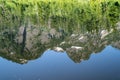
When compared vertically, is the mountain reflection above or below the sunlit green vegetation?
above

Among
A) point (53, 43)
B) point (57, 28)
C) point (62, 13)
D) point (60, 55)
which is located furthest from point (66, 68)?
point (62, 13)

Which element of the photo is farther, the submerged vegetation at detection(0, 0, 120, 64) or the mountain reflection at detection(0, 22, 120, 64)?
the submerged vegetation at detection(0, 0, 120, 64)

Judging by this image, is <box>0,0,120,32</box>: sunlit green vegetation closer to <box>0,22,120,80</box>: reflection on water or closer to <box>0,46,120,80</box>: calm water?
<box>0,22,120,80</box>: reflection on water

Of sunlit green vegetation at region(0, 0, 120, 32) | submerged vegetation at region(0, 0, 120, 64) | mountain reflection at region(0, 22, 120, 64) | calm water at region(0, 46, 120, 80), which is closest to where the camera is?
calm water at region(0, 46, 120, 80)

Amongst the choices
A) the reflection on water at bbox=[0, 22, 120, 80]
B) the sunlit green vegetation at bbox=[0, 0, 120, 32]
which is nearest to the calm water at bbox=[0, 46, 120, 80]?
the reflection on water at bbox=[0, 22, 120, 80]

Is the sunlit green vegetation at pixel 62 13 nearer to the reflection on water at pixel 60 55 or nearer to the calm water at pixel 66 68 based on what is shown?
the reflection on water at pixel 60 55

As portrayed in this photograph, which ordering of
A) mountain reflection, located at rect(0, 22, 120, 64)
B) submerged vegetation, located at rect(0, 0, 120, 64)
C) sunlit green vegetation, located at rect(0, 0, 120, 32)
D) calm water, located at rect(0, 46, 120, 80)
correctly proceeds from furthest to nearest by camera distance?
sunlit green vegetation, located at rect(0, 0, 120, 32) → submerged vegetation, located at rect(0, 0, 120, 64) → mountain reflection, located at rect(0, 22, 120, 64) → calm water, located at rect(0, 46, 120, 80)

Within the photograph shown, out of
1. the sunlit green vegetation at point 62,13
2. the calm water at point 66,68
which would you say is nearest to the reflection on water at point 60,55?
the calm water at point 66,68
